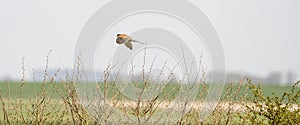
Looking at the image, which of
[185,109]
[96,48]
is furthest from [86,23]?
[185,109]

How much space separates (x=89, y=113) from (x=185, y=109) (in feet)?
3.72

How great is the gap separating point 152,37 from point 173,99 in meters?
1.06

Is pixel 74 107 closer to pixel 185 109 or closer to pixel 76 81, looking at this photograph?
pixel 76 81

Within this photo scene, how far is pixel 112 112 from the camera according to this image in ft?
19.0

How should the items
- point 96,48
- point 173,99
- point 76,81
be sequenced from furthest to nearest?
1. point 173,99
2. point 76,81
3. point 96,48

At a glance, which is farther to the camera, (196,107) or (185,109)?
(196,107)

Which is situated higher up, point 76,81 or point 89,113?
point 76,81

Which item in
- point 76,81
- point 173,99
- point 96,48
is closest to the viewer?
point 96,48

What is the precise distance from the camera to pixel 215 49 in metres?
5.66

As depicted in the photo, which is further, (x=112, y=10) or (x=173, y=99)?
(x=173, y=99)

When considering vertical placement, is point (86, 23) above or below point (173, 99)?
above

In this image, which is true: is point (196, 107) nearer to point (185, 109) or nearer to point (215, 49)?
point (185, 109)

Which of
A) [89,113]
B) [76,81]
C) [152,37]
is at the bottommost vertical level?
[89,113]

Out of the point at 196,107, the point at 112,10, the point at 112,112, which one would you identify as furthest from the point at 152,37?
the point at 196,107
